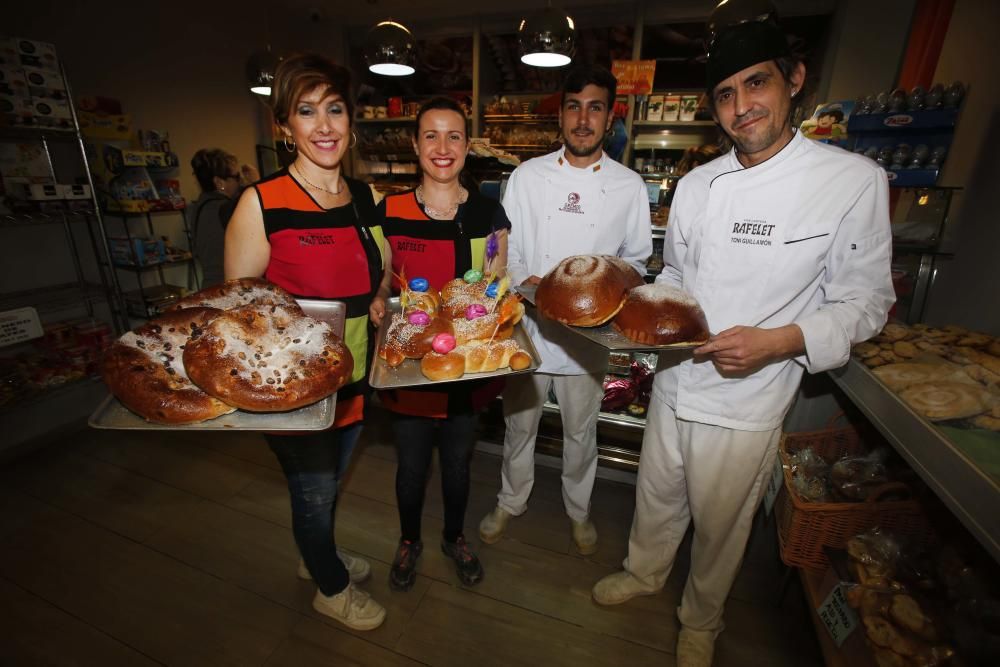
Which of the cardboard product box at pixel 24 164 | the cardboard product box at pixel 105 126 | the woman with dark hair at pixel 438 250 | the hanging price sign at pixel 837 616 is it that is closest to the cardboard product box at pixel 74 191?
the cardboard product box at pixel 24 164

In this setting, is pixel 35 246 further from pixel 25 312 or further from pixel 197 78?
pixel 197 78

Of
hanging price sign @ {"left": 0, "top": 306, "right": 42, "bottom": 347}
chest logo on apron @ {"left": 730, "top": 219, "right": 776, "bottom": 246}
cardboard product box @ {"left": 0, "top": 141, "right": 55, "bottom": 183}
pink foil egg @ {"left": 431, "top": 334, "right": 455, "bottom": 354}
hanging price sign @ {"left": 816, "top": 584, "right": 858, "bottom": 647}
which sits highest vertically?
cardboard product box @ {"left": 0, "top": 141, "right": 55, "bottom": 183}

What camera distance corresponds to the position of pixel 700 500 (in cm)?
165

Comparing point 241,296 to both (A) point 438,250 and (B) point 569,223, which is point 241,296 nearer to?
(A) point 438,250

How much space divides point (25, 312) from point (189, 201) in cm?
209

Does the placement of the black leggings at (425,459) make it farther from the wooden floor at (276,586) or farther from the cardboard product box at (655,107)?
the cardboard product box at (655,107)

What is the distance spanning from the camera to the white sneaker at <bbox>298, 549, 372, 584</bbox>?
210 centimetres

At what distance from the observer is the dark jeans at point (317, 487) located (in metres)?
1.50

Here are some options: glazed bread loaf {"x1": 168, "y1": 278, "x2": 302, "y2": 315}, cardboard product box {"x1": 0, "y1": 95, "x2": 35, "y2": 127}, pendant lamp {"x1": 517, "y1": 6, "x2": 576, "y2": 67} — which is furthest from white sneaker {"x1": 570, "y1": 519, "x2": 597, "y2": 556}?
cardboard product box {"x1": 0, "y1": 95, "x2": 35, "y2": 127}

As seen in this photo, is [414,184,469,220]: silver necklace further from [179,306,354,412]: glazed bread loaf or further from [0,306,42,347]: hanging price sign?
[0,306,42,347]: hanging price sign

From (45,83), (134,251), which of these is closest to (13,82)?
(45,83)

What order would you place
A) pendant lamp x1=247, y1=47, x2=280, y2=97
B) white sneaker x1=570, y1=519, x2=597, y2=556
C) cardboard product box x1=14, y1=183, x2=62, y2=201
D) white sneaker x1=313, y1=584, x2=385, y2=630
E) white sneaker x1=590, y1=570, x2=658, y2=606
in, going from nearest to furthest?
white sneaker x1=313, y1=584, x2=385, y2=630, white sneaker x1=590, y1=570, x2=658, y2=606, white sneaker x1=570, y1=519, x2=597, y2=556, cardboard product box x1=14, y1=183, x2=62, y2=201, pendant lamp x1=247, y1=47, x2=280, y2=97

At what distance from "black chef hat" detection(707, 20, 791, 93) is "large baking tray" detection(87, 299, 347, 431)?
58.1 inches

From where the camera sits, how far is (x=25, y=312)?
117 inches
